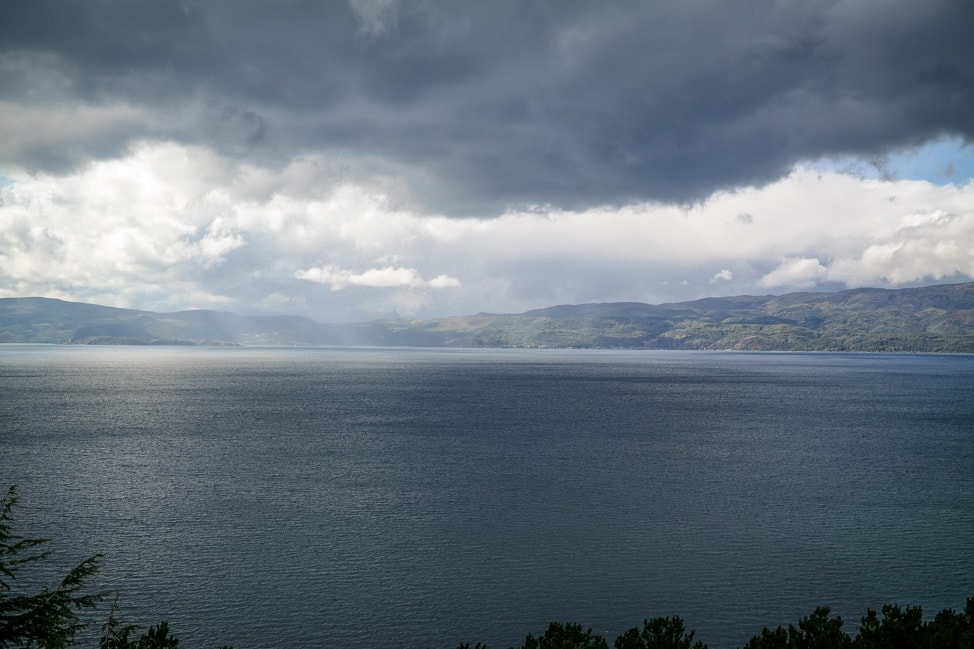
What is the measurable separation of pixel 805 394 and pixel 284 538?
176138 mm

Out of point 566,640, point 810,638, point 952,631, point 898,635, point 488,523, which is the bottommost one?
point 488,523

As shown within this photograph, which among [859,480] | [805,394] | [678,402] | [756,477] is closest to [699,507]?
[756,477]

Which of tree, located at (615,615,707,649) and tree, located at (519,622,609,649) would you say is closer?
tree, located at (519,622,609,649)

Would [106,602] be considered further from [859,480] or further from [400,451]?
[859,480]

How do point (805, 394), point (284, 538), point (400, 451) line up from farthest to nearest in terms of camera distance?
point (805, 394), point (400, 451), point (284, 538)

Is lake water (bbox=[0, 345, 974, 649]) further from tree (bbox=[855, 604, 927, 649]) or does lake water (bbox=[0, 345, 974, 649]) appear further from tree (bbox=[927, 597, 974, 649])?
tree (bbox=[927, 597, 974, 649])

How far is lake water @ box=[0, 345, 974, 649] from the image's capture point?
3909 centimetres

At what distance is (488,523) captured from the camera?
55.1 metres

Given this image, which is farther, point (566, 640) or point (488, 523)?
point (488, 523)

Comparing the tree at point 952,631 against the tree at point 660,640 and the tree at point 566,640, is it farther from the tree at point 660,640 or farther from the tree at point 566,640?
the tree at point 566,640

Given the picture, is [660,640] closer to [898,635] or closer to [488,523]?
[898,635]

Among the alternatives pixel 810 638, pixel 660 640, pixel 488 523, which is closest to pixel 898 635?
pixel 810 638

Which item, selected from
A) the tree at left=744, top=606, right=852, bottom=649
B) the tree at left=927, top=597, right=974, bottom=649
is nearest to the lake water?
the tree at left=744, top=606, right=852, bottom=649

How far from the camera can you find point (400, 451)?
88562 mm
